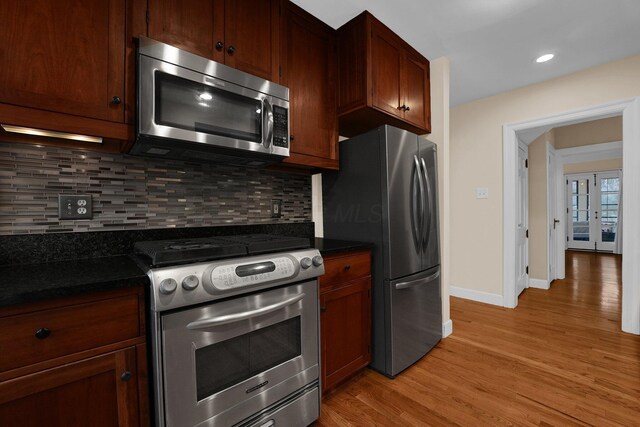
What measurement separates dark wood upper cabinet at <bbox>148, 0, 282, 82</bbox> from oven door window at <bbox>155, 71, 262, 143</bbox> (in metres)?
0.20

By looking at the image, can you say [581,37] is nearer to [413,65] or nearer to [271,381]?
[413,65]

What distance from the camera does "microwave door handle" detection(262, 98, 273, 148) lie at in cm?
158

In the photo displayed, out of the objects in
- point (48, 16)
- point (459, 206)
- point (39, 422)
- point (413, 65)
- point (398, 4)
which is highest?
point (398, 4)

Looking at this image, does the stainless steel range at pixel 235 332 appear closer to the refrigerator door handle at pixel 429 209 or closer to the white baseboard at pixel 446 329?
the refrigerator door handle at pixel 429 209

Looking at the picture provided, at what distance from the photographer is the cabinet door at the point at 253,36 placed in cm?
153

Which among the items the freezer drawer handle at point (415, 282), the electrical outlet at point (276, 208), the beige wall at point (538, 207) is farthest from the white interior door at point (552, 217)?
the electrical outlet at point (276, 208)

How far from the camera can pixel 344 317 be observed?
5.89 ft

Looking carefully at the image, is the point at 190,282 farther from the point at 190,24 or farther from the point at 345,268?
the point at 190,24

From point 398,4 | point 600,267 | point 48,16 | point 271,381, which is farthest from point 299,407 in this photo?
point 600,267

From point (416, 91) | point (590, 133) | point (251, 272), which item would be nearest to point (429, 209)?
point (416, 91)

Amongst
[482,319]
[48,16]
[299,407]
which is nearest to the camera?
[48,16]

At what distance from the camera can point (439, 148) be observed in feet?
8.41

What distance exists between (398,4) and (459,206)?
2643mm

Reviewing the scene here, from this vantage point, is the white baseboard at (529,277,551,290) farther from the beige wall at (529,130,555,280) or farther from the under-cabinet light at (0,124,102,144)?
the under-cabinet light at (0,124,102,144)
